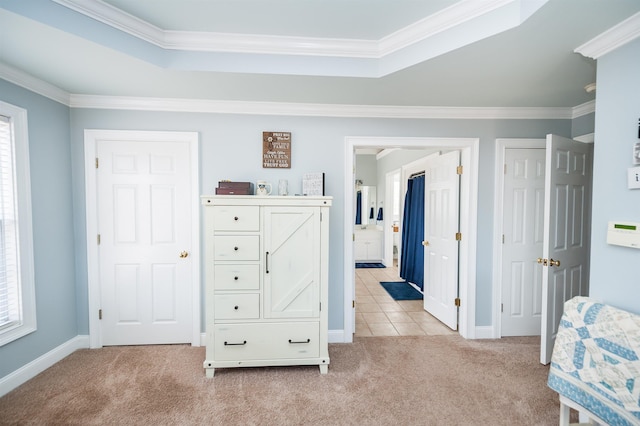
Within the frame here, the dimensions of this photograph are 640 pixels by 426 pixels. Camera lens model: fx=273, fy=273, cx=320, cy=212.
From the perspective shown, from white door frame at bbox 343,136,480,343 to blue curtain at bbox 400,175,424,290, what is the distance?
4.72 feet

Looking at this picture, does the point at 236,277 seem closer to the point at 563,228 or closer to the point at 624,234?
the point at 624,234

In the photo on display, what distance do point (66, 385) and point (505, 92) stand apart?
4164mm

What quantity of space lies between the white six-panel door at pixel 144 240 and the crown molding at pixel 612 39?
299 centimetres

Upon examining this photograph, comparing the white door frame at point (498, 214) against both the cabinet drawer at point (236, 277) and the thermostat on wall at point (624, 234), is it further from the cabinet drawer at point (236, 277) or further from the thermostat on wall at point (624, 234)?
the cabinet drawer at point (236, 277)

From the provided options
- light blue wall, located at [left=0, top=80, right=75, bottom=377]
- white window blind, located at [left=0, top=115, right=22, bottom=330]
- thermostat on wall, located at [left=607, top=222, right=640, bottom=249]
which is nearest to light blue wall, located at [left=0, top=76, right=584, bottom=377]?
light blue wall, located at [left=0, top=80, right=75, bottom=377]

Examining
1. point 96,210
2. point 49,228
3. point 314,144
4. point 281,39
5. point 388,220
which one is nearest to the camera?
point 281,39

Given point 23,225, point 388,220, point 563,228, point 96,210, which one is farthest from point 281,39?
point 388,220

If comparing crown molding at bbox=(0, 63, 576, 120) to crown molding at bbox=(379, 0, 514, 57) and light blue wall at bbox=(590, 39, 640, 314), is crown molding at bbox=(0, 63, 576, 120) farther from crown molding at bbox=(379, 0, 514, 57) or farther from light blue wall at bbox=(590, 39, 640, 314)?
light blue wall at bbox=(590, 39, 640, 314)

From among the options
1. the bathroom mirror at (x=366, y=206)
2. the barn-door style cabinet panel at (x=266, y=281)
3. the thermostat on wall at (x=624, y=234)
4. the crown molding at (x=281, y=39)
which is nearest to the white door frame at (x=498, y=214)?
the thermostat on wall at (x=624, y=234)

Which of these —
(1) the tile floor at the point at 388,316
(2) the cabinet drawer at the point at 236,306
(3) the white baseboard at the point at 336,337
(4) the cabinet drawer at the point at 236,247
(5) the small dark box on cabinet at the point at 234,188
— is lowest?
(1) the tile floor at the point at 388,316

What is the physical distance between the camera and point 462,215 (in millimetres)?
2834

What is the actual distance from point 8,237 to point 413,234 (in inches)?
187

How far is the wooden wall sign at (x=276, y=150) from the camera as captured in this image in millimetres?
2602

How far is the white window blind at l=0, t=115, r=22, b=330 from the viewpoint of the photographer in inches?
77.4
